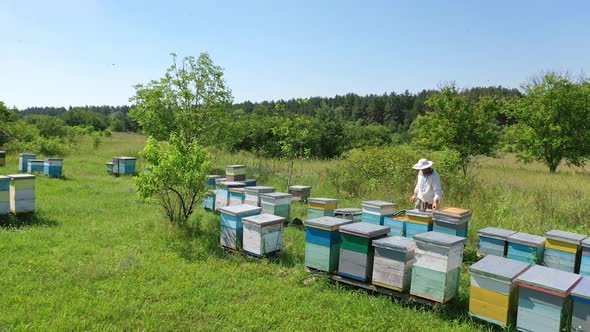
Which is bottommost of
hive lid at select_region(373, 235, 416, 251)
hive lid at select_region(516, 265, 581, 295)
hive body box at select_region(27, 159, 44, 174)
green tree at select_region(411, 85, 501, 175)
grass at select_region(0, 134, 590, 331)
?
grass at select_region(0, 134, 590, 331)

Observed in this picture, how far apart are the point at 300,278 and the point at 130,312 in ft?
7.10

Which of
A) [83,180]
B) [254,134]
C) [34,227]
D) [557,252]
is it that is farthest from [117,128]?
[557,252]

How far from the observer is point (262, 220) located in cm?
579

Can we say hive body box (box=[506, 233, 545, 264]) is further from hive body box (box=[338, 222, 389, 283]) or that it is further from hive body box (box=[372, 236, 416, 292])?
hive body box (box=[338, 222, 389, 283])

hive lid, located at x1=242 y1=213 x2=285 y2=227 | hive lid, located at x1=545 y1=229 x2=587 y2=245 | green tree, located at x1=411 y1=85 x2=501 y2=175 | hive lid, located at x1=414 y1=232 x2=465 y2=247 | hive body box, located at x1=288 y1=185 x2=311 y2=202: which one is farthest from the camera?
green tree, located at x1=411 y1=85 x2=501 y2=175

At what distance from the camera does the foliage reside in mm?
6871

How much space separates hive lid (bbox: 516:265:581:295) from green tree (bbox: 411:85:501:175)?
42.9 feet

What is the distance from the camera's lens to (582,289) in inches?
138

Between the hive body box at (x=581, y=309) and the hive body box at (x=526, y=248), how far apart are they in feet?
6.26

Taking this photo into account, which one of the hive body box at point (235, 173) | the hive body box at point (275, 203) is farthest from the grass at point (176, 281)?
the hive body box at point (235, 173)

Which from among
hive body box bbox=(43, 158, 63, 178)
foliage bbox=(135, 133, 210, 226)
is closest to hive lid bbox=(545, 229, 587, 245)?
foliage bbox=(135, 133, 210, 226)

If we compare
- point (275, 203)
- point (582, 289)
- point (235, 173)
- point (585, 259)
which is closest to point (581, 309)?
point (582, 289)

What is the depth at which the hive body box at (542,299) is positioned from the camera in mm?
3480

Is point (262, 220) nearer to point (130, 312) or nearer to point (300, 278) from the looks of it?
point (300, 278)
